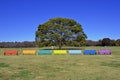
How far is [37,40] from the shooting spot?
223 ft

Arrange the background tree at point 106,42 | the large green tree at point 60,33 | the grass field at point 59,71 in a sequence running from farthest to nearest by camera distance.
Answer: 1. the background tree at point 106,42
2. the large green tree at point 60,33
3. the grass field at point 59,71

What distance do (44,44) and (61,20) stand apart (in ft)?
25.3

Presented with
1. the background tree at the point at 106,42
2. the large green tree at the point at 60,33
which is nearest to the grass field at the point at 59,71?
the large green tree at the point at 60,33

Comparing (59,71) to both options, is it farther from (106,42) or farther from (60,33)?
(106,42)

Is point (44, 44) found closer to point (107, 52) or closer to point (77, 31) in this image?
point (77, 31)

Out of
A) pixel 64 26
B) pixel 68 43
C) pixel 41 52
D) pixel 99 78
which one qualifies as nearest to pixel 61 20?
pixel 64 26

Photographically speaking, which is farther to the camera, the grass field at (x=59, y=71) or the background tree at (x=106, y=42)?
the background tree at (x=106, y=42)

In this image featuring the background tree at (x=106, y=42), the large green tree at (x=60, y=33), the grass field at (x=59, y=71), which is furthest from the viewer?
the background tree at (x=106, y=42)

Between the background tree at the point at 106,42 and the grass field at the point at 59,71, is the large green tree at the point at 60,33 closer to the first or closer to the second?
the grass field at the point at 59,71

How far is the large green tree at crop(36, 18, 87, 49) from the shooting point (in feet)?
218

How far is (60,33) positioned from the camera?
6712 centimetres

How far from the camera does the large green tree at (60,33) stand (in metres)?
66.4

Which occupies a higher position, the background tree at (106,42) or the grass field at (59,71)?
the background tree at (106,42)

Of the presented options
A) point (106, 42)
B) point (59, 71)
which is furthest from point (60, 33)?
point (106, 42)
